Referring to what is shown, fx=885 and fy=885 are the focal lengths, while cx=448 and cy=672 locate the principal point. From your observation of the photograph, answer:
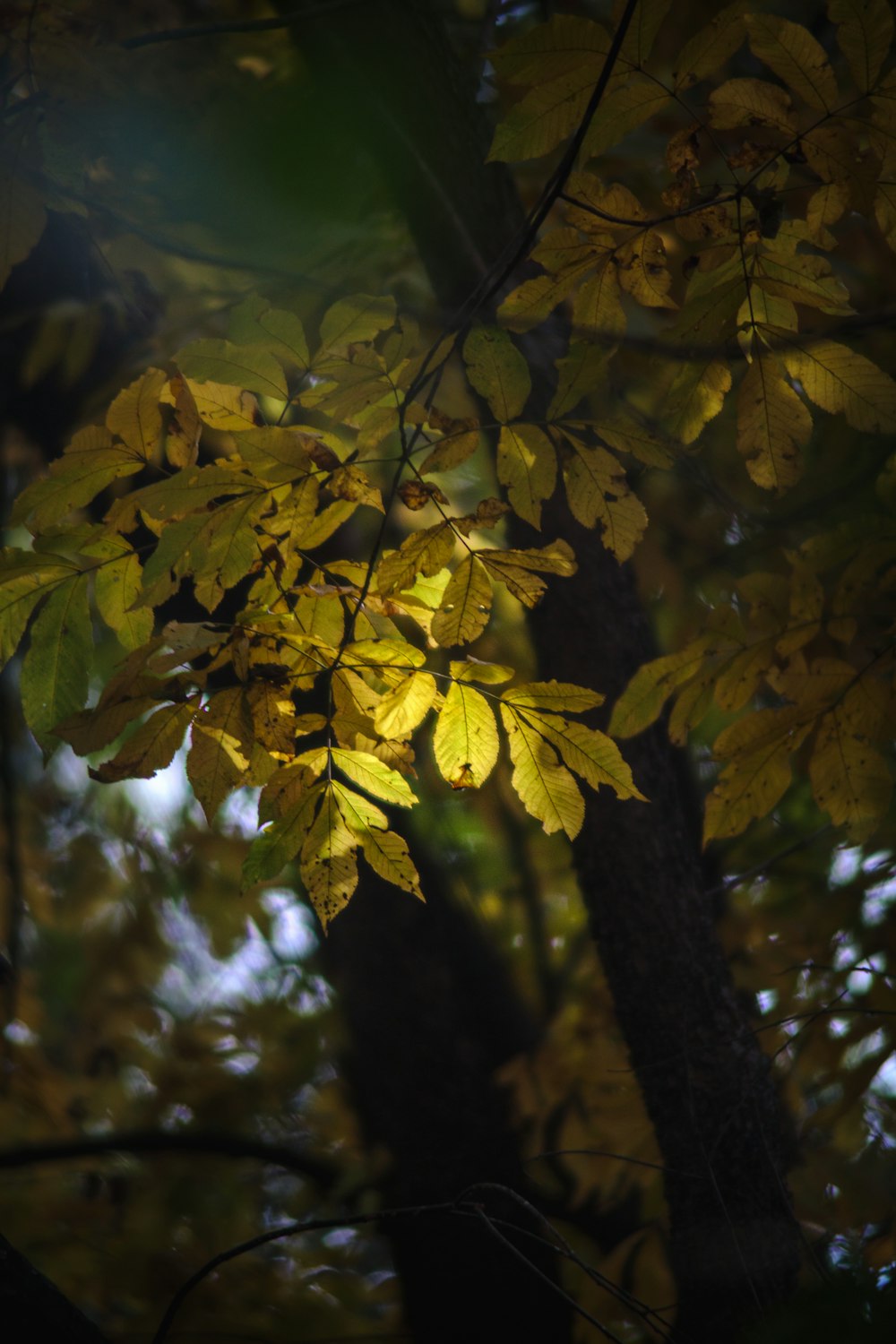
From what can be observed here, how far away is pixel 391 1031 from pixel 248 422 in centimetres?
167

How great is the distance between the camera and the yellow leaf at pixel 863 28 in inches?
30.7

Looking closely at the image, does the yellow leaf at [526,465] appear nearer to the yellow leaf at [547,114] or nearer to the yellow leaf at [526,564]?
the yellow leaf at [526,564]

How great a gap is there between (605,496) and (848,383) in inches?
10.9

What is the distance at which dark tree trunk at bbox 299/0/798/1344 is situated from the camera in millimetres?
1262

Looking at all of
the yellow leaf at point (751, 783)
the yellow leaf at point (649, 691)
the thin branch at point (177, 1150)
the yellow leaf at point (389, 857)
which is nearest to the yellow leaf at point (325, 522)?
the yellow leaf at point (389, 857)

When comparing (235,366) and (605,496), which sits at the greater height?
(235,366)

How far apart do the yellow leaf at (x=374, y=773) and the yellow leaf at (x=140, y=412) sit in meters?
0.43

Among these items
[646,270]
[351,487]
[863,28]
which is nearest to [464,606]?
[351,487]

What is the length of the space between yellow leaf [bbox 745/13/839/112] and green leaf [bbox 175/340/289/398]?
21.9 inches

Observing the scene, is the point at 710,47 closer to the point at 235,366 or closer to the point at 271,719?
the point at 235,366

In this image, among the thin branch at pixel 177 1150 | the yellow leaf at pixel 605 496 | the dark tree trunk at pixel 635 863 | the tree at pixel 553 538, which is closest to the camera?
the tree at pixel 553 538

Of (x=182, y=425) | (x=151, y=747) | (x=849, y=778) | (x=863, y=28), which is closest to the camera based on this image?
(x=863, y=28)

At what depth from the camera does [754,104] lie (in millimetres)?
846

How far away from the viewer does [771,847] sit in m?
2.46
